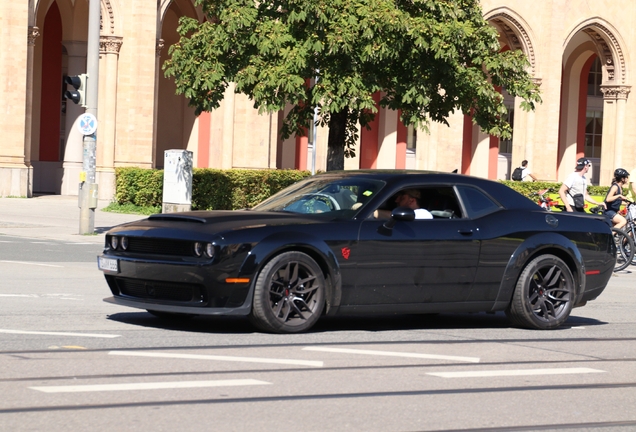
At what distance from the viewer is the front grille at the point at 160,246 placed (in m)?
8.77

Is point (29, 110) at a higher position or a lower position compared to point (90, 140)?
higher

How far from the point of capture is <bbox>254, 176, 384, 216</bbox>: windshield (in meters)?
9.52

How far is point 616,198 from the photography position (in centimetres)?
1886

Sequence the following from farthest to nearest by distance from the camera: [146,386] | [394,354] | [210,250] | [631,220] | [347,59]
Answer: [347,59] < [631,220] < [210,250] < [394,354] < [146,386]

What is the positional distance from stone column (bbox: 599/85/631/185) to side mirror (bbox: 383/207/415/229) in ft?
123

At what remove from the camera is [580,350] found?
29.5ft

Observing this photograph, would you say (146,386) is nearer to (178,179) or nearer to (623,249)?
(623,249)

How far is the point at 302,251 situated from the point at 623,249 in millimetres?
10678

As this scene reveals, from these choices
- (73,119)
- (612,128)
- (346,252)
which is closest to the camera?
(346,252)

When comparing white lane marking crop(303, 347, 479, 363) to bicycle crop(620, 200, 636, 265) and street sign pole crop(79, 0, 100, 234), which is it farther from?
street sign pole crop(79, 0, 100, 234)

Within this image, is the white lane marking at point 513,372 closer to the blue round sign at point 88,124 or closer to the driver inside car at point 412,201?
the driver inside car at point 412,201

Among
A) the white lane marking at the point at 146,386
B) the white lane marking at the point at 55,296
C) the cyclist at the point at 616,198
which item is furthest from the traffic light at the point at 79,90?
the white lane marking at the point at 146,386

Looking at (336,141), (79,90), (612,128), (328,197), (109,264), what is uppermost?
(612,128)

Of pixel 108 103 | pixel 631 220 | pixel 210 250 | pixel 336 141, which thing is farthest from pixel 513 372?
pixel 108 103
